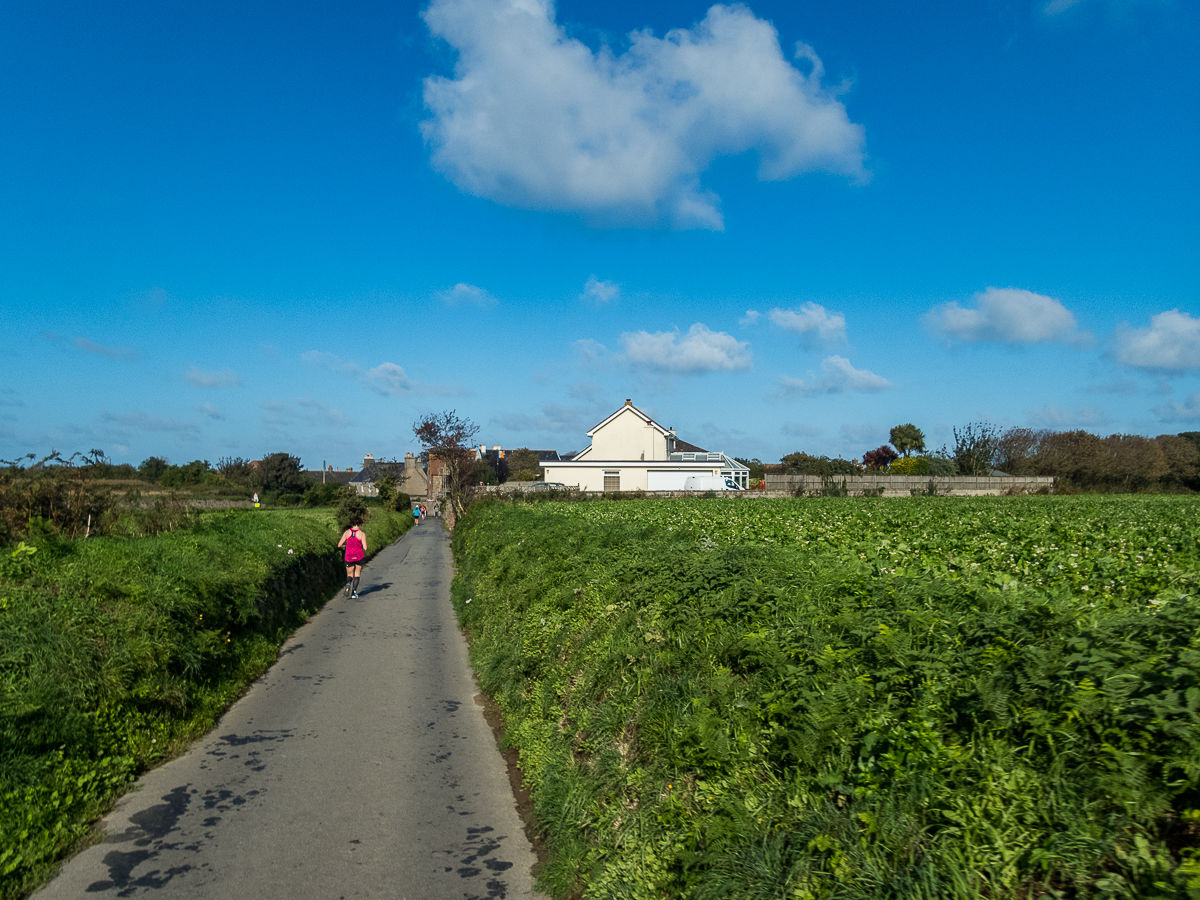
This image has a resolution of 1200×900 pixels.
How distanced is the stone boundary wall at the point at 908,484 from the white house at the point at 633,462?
27.7 feet

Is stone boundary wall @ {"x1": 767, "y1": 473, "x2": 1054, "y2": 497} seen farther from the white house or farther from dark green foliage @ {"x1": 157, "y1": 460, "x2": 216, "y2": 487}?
dark green foliage @ {"x1": 157, "y1": 460, "x2": 216, "y2": 487}

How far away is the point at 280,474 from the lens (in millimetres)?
66000

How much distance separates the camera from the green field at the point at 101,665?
5430 millimetres

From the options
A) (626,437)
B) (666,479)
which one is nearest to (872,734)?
(666,479)

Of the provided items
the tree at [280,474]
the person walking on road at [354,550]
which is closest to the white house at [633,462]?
the tree at [280,474]

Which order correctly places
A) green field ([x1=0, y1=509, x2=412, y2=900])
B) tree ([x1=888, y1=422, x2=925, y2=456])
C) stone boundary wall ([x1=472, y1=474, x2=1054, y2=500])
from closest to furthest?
1. green field ([x1=0, y1=509, x2=412, y2=900])
2. stone boundary wall ([x1=472, y1=474, x2=1054, y2=500])
3. tree ([x1=888, y1=422, x2=925, y2=456])

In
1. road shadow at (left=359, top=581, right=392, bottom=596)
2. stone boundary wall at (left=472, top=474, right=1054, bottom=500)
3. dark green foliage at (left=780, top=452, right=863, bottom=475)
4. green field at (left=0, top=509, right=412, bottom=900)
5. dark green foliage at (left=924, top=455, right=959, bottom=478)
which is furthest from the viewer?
dark green foliage at (left=924, top=455, right=959, bottom=478)

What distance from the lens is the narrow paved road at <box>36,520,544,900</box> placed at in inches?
194

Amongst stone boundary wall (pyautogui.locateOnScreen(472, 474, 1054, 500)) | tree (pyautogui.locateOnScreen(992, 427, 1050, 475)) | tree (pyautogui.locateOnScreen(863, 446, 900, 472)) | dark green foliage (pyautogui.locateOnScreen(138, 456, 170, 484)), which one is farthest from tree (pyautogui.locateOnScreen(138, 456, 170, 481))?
tree (pyautogui.locateOnScreen(863, 446, 900, 472))

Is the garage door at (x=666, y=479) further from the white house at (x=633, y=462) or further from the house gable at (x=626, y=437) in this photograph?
the house gable at (x=626, y=437)

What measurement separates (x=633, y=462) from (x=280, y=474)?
3446 centimetres

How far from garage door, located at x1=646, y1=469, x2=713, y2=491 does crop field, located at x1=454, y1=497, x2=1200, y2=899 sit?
1907 inches

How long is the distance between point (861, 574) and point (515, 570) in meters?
8.03

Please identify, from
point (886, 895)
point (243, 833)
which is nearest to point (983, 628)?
point (886, 895)
